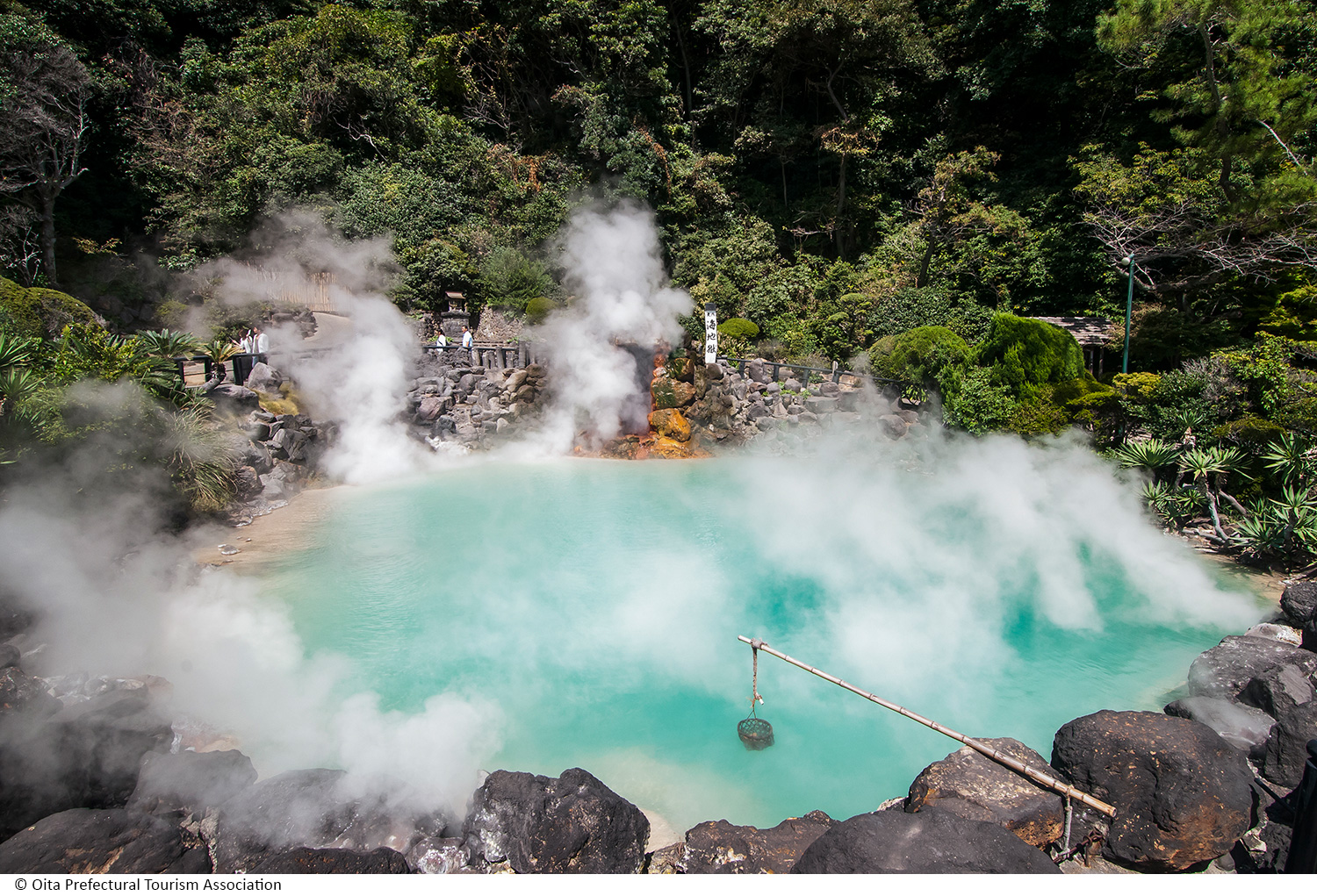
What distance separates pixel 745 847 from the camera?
357cm

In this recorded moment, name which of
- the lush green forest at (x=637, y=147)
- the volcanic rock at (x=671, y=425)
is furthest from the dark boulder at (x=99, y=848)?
the lush green forest at (x=637, y=147)

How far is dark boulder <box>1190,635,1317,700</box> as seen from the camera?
500 centimetres

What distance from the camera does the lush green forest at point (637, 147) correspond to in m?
15.3

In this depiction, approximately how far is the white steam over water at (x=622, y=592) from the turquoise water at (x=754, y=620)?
0.13 ft

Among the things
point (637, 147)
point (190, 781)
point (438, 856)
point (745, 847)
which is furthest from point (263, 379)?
point (745, 847)

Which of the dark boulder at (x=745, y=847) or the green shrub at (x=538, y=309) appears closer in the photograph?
the dark boulder at (x=745, y=847)

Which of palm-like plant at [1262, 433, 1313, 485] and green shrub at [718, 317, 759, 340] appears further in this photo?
green shrub at [718, 317, 759, 340]

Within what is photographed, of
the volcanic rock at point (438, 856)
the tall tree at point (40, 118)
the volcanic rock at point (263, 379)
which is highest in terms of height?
the tall tree at point (40, 118)

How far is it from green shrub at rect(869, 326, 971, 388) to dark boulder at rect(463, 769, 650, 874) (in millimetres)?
9995

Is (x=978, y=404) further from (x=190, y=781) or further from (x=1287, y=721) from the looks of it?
(x=190, y=781)

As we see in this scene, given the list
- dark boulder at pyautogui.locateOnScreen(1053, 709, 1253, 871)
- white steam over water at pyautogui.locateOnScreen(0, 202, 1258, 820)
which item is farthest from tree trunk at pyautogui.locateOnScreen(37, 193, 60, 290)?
dark boulder at pyautogui.locateOnScreen(1053, 709, 1253, 871)

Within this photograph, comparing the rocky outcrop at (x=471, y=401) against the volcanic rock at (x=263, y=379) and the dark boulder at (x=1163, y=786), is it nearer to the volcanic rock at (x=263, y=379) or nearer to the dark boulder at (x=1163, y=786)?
the volcanic rock at (x=263, y=379)

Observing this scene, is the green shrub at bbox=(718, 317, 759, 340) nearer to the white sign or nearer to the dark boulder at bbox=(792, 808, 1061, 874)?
the white sign

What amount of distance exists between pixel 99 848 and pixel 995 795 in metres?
4.69
